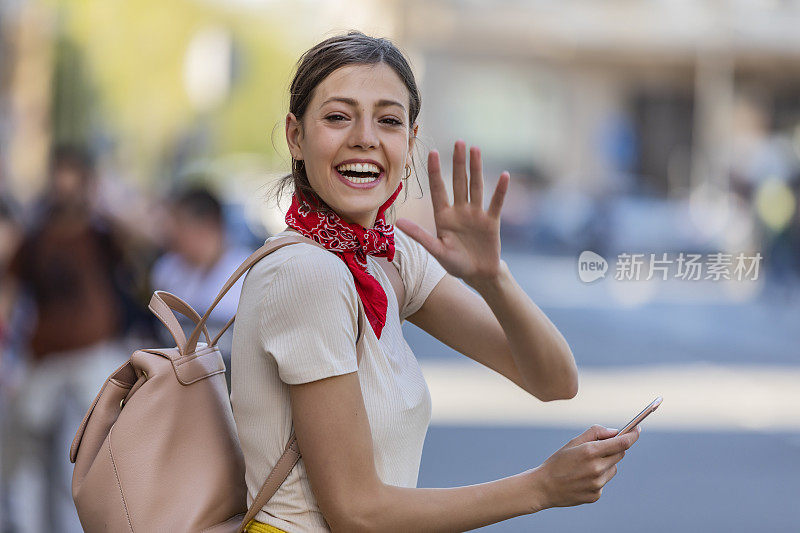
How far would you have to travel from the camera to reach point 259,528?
1905mm

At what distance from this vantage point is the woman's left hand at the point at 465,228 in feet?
6.33

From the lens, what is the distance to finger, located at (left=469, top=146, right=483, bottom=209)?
1.91m

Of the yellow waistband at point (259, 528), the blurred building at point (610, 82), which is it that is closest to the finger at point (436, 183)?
the yellow waistband at point (259, 528)

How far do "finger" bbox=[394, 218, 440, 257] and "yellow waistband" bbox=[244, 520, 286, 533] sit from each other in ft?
1.81

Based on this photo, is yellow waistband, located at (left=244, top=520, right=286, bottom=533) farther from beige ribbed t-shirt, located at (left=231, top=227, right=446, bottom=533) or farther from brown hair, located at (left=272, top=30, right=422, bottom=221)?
brown hair, located at (left=272, top=30, right=422, bottom=221)

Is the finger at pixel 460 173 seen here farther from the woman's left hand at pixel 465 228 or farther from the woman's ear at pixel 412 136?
the woman's ear at pixel 412 136

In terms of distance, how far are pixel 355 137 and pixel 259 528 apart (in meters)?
0.70

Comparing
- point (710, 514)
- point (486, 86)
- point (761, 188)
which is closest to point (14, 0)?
point (761, 188)

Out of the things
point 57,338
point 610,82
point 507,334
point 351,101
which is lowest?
point 57,338

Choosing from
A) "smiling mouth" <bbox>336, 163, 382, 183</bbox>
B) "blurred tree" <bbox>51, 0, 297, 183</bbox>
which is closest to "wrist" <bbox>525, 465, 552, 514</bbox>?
"smiling mouth" <bbox>336, 163, 382, 183</bbox>

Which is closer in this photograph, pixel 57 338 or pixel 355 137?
pixel 355 137

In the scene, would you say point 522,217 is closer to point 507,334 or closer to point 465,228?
point 507,334

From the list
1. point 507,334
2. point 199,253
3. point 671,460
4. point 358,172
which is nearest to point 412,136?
point 358,172

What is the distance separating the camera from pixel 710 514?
20.8 ft
